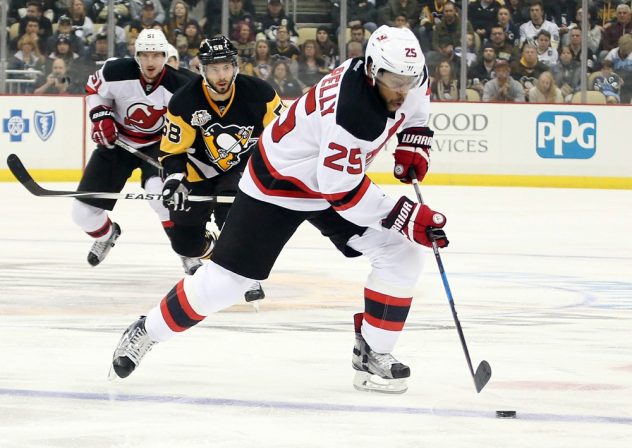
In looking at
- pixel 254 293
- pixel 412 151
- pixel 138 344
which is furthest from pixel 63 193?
pixel 412 151

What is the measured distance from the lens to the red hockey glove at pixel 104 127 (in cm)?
623

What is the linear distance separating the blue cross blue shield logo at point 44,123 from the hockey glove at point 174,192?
6439 mm

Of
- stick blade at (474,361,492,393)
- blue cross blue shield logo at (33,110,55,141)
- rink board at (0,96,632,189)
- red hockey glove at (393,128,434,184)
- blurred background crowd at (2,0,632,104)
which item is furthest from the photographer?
blurred background crowd at (2,0,632,104)

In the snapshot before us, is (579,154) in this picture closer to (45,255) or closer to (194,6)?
(194,6)

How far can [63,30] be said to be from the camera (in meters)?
12.3

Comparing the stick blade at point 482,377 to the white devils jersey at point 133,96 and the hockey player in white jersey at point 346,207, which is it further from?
the white devils jersey at point 133,96

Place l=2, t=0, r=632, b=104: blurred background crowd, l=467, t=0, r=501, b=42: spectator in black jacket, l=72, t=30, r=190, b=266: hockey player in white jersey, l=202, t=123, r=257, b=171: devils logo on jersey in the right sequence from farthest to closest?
l=467, t=0, r=501, b=42: spectator in black jacket < l=2, t=0, r=632, b=104: blurred background crowd < l=72, t=30, r=190, b=266: hockey player in white jersey < l=202, t=123, r=257, b=171: devils logo on jersey

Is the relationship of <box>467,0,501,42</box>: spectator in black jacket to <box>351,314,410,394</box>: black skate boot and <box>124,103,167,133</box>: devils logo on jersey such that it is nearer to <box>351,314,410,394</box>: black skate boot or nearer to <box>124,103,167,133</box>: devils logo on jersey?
→ <box>124,103,167,133</box>: devils logo on jersey

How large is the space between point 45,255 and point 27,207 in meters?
2.67

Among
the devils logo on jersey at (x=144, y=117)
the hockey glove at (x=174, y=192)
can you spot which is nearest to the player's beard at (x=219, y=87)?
the hockey glove at (x=174, y=192)

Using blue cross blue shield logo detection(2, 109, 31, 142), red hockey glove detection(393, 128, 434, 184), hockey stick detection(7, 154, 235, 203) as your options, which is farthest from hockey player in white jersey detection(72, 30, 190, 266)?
blue cross blue shield logo detection(2, 109, 31, 142)

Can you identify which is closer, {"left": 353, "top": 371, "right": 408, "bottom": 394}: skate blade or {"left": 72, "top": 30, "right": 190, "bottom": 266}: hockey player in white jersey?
{"left": 353, "top": 371, "right": 408, "bottom": 394}: skate blade

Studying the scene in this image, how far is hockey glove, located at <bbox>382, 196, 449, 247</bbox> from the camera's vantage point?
346 cm

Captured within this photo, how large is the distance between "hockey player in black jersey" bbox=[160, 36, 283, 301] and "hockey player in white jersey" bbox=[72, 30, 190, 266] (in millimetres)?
623
